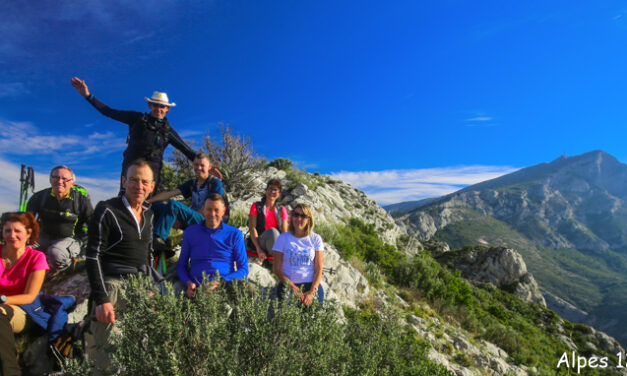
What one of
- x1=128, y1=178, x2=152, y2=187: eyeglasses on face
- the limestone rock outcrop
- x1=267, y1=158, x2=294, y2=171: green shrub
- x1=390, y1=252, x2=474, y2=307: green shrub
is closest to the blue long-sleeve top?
x1=128, y1=178, x2=152, y2=187: eyeglasses on face

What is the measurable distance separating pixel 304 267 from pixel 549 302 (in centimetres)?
8840

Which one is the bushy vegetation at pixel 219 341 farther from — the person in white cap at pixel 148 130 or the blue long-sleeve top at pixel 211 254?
the person in white cap at pixel 148 130

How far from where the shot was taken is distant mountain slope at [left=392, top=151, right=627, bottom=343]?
92438mm

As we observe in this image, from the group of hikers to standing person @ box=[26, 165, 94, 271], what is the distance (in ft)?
0.04

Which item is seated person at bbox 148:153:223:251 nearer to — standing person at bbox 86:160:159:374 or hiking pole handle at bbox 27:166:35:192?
standing person at bbox 86:160:159:374

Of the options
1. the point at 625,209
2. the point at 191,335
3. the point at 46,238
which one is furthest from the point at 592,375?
the point at 625,209

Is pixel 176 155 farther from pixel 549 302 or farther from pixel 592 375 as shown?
pixel 549 302

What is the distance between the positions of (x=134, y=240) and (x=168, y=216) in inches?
45.1

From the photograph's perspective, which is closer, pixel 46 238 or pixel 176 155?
pixel 46 238

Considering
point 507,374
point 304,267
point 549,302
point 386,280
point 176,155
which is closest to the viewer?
point 304,267

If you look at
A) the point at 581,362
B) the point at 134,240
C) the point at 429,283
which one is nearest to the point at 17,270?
the point at 134,240

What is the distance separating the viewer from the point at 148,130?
4.99 meters

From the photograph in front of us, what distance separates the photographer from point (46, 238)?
4.38 m

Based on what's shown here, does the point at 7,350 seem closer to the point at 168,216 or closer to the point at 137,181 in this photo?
the point at 137,181
